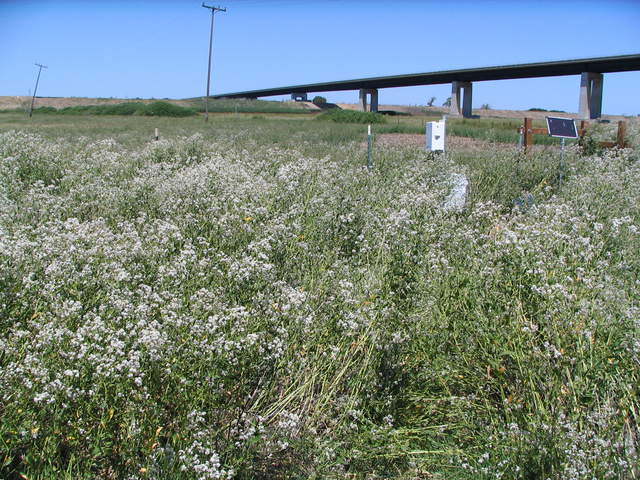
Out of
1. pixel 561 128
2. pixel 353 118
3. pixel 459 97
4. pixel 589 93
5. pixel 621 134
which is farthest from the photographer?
pixel 459 97

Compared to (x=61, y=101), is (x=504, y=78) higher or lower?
lower

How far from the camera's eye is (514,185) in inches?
436

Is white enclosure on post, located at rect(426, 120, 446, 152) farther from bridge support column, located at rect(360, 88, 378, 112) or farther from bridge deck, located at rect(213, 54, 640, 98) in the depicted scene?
bridge support column, located at rect(360, 88, 378, 112)

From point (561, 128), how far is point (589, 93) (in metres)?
28.8

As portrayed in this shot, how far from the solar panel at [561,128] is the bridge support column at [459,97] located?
38030mm

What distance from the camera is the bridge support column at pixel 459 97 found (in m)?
50.7

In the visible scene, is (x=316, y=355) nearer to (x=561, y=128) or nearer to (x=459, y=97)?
(x=561, y=128)

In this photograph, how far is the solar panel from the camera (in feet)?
45.0

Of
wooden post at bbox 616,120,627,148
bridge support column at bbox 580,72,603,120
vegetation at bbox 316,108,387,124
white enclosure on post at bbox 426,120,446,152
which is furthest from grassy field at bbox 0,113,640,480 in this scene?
vegetation at bbox 316,108,387,124

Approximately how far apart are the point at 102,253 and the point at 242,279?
47.1 inches

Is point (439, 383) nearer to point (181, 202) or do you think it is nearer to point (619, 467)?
point (619, 467)

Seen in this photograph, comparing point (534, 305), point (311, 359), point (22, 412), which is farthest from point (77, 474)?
point (534, 305)

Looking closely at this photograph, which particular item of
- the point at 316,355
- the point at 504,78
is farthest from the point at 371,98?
the point at 316,355

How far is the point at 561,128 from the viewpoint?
13867mm
